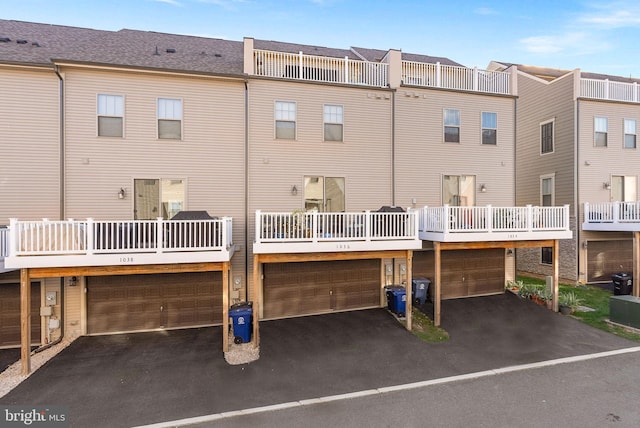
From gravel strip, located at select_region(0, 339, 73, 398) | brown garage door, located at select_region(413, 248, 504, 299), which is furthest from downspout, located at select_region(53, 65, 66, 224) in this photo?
brown garage door, located at select_region(413, 248, 504, 299)

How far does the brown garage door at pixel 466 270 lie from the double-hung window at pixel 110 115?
36.8 ft

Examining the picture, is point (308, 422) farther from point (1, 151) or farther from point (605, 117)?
point (605, 117)

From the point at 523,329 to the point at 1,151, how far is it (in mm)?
16600

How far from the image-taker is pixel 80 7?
14.1 meters

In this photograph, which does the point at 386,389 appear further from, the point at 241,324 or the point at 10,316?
the point at 10,316

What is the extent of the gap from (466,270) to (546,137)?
31.9ft

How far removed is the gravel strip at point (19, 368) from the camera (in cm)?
675

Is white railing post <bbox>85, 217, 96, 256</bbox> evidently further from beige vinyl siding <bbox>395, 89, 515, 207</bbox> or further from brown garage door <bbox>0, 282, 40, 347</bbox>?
beige vinyl siding <bbox>395, 89, 515, 207</bbox>

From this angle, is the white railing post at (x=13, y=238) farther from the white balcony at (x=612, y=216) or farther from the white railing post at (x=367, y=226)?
the white balcony at (x=612, y=216)

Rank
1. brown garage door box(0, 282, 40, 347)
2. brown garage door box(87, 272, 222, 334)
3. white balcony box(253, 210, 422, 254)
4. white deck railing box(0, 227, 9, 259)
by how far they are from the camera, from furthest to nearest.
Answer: brown garage door box(87, 272, 222, 334) → brown garage door box(0, 282, 40, 347) → white balcony box(253, 210, 422, 254) → white deck railing box(0, 227, 9, 259)

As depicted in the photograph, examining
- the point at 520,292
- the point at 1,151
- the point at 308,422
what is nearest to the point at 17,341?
the point at 1,151

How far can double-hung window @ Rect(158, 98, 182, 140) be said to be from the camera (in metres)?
10.1

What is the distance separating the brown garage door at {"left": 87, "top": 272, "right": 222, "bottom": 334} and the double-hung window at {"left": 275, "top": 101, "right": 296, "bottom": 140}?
5.30 m

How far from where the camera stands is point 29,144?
9125 millimetres
